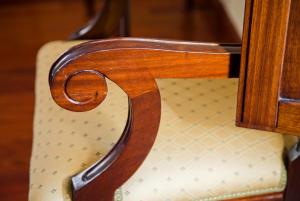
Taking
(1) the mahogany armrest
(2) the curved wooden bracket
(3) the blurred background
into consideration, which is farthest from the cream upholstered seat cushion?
(3) the blurred background

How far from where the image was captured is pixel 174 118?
75 cm

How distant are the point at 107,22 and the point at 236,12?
599 mm

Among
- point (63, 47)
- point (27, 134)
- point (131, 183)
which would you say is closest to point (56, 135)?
point (131, 183)

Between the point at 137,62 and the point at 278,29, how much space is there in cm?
14

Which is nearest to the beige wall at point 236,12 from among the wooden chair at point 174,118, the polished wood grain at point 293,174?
the wooden chair at point 174,118

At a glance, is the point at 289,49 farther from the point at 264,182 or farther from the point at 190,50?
the point at 264,182

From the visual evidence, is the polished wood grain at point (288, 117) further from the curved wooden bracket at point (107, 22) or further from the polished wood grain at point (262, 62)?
the curved wooden bracket at point (107, 22)

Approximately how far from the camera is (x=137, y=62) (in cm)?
57

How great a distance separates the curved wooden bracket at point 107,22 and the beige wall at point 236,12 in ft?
1.40

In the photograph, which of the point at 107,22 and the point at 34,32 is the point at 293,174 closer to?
the point at 107,22

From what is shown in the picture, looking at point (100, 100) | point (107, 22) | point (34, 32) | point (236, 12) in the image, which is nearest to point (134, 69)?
point (100, 100)

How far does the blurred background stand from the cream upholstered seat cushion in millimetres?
595

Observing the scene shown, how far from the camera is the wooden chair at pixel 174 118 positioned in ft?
1.76

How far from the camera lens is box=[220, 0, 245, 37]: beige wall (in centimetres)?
148
